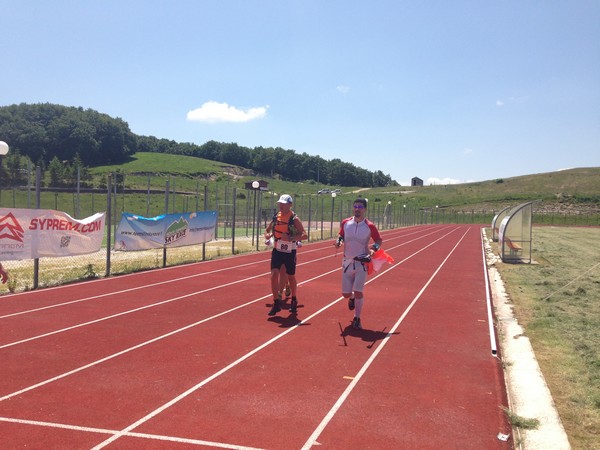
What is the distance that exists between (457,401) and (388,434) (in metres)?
1.14

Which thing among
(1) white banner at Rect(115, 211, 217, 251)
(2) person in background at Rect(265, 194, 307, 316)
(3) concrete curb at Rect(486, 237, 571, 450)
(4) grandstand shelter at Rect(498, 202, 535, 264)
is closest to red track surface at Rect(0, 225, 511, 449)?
(3) concrete curb at Rect(486, 237, 571, 450)

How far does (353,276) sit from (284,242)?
1404 millimetres

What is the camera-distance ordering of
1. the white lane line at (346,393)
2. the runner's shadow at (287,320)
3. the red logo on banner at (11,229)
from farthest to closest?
the red logo on banner at (11,229) → the runner's shadow at (287,320) → the white lane line at (346,393)

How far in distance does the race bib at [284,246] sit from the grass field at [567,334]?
12.9 ft

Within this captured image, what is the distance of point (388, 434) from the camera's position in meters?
4.25

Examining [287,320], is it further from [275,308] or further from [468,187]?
[468,187]

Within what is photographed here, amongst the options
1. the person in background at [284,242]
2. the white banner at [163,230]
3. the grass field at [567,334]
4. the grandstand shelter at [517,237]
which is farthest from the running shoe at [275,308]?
the grandstand shelter at [517,237]

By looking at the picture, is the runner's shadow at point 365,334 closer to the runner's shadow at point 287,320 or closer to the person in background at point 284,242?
the runner's shadow at point 287,320

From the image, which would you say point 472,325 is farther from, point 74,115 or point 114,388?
point 74,115

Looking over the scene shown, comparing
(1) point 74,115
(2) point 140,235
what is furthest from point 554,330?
(1) point 74,115

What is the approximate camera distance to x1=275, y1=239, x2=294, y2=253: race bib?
852cm

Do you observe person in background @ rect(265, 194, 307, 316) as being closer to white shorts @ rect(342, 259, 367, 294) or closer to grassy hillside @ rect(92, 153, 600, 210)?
white shorts @ rect(342, 259, 367, 294)

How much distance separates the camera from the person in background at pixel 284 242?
27.9 ft

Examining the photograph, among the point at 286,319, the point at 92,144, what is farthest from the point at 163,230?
the point at 92,144
